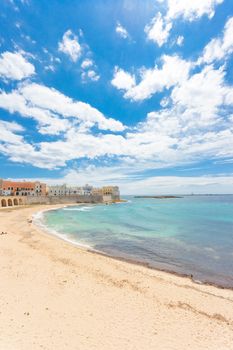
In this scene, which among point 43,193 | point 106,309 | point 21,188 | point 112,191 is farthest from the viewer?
point 112,191

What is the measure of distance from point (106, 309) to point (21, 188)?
82724 mm

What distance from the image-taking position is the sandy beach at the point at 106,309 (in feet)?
17.2

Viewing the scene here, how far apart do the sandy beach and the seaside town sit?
190 ft

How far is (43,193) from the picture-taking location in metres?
90.6

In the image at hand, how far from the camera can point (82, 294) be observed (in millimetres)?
7836

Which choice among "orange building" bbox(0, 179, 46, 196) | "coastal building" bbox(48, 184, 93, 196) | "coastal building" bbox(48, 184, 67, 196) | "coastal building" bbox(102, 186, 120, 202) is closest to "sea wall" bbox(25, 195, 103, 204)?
"orange building" bbox(0, 179, 46, 196)

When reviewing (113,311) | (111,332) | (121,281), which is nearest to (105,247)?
(121,281)

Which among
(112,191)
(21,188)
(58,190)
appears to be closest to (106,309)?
(21,188)

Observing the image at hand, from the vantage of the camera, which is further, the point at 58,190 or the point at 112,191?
the point at 112,191

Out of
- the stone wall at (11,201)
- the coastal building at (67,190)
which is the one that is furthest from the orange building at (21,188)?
the stone wall at (11,201)

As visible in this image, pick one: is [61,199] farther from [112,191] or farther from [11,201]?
[112,191]

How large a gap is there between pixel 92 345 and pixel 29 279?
5092 mm

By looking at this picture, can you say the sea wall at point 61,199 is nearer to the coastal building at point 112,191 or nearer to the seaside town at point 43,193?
the seaside town at point 43,193

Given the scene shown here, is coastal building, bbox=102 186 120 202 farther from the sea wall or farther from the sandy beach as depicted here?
the sandy beach
